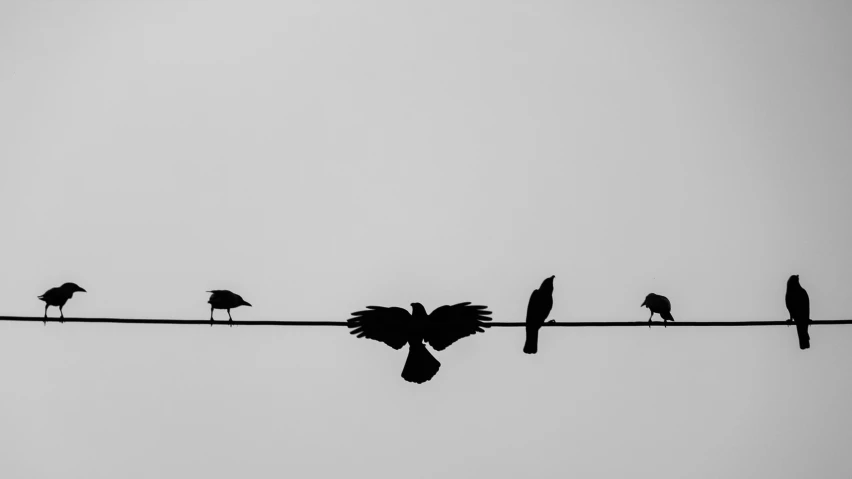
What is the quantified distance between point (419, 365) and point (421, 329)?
429 mm

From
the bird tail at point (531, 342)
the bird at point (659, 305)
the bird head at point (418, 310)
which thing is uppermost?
the bird at point (659, 305)

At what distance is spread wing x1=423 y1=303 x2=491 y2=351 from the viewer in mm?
9352

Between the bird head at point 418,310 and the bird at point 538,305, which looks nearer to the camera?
the bird head at point 418,310

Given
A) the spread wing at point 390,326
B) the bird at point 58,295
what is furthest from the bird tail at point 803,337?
the bird at point 58,295

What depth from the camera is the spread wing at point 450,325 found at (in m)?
9.35

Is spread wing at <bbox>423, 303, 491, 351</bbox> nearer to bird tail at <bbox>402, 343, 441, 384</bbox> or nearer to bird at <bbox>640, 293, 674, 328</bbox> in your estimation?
bird tail at <bbox>402, 343, 441, 384</bbox>

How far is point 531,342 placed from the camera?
36.0 ft

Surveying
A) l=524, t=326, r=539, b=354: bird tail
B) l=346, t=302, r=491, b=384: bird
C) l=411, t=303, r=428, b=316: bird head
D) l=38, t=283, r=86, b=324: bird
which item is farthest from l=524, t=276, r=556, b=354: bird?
l=38, t=283, r=86, b=324: bird

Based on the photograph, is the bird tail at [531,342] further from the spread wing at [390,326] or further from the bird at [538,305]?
the spread wing at [390,326]

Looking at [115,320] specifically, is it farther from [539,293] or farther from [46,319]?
[539,293]

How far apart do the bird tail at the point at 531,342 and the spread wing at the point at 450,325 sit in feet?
5.58

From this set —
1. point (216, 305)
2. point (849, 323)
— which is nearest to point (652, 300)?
point (849, 323)

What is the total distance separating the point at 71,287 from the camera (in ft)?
39.0

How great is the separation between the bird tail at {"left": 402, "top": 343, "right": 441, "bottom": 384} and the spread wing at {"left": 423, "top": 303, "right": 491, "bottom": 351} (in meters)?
0.16
